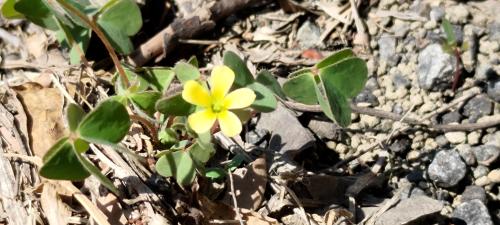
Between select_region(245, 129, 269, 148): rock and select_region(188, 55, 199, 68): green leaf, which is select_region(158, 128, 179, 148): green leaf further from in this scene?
select_region(245, 129, 269, 148): rock

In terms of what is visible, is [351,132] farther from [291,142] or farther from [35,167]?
[35,167]

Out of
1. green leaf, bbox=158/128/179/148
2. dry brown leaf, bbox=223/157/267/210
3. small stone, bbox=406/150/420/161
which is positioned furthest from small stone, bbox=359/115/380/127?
green leaf, bbox=158/128/179/148

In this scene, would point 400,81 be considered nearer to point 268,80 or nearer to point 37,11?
point 268,80

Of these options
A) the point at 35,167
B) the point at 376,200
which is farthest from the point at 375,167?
the point at 35,167

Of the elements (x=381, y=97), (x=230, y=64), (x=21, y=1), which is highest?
(x=21, y=1)

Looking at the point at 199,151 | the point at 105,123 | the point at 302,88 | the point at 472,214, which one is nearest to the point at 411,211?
the point at 472,214
